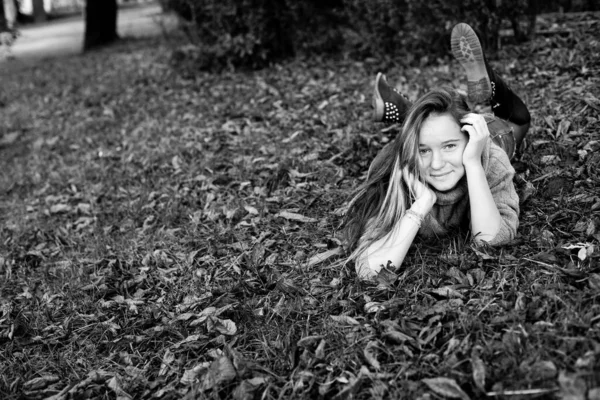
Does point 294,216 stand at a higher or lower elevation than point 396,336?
lower

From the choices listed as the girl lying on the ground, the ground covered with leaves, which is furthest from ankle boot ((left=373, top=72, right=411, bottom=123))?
the ground covered with leaves

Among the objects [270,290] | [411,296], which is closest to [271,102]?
[270,290]

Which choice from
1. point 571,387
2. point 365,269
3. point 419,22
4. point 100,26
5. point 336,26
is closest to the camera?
point 571,387

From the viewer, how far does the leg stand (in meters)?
3.73

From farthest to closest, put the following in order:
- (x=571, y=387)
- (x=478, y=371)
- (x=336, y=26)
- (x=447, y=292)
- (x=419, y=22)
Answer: (x=336, y=26)
(x=419, y=22)
(x=447, y=292)
(x=478, y=371)
(x=571, y=387)

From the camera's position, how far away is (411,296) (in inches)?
119

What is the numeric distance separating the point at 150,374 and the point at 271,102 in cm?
434

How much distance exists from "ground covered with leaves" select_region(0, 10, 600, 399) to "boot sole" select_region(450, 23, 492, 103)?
587mm

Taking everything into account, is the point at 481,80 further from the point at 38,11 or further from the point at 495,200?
the point at 38,11

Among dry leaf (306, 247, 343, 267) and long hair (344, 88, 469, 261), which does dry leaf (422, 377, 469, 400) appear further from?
dry leaf (306, 247, 343, 267)

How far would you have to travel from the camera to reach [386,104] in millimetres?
3867

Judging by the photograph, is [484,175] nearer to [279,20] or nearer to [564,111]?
[564,111]

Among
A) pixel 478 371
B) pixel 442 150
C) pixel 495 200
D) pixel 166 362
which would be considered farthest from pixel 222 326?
pixel 495 200

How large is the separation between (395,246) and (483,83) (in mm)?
1498
